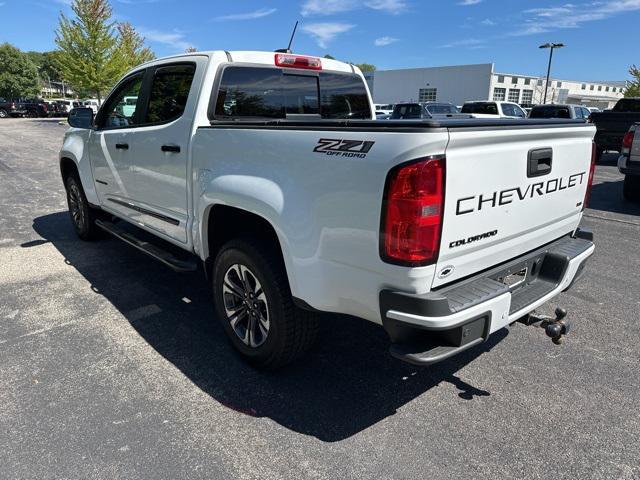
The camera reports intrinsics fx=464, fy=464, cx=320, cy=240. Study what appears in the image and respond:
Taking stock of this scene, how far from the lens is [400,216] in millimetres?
2039

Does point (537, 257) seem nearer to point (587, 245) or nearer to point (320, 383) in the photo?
point (587, 245)

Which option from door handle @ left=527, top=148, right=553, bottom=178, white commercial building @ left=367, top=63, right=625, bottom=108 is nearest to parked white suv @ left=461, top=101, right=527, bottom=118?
door handle @ left=527, top=148, right=553, bottom=178

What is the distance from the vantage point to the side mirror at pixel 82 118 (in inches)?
192

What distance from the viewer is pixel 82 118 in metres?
4.93

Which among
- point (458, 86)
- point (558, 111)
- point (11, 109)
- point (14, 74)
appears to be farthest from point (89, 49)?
point (14, 74)

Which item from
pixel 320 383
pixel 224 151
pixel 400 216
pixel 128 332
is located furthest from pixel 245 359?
pixel 400 216

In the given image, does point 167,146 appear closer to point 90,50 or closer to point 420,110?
point 420,110

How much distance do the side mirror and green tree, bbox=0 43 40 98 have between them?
8805 centimetres

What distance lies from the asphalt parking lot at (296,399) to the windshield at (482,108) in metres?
15.7

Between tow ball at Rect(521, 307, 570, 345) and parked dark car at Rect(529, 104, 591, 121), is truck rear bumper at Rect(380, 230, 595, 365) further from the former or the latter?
parked dark car at Rect(529, 104, 591, 121)

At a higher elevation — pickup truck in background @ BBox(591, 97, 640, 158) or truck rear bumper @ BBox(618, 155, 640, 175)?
pickup truck in background @ BBox(591, 97, 640, 158)

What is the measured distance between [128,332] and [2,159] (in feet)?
44.8

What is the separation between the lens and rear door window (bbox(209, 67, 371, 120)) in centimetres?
345

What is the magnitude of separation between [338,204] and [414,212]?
39cm
